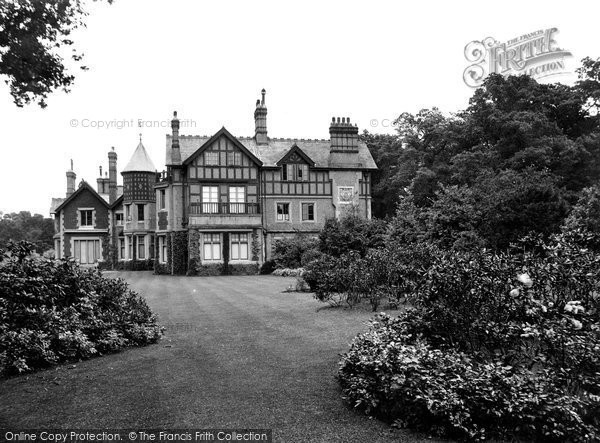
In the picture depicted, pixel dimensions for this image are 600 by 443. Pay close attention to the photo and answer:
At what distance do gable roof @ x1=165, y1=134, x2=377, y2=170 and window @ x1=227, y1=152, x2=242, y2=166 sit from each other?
122 cm

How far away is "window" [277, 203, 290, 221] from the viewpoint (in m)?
38.8

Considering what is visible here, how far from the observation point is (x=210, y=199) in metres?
36.2

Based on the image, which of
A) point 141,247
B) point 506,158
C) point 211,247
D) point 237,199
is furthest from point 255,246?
point 506,158

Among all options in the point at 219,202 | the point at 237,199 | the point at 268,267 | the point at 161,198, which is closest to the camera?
the point at 268,267

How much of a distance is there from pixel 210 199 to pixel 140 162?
9133 millimetres

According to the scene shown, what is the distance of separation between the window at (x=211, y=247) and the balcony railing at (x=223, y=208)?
5.70ft

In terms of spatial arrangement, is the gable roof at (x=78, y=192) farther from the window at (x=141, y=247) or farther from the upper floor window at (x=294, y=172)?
the upper floor window at (x=294, y=172)

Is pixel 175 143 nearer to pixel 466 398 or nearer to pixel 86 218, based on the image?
pixel 86 218

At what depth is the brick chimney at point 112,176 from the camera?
46.9 metres

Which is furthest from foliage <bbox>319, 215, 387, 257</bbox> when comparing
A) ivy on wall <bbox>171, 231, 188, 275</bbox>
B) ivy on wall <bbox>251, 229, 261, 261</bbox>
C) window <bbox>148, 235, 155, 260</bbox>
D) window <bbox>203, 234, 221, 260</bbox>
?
window <bbox>148, 235, 155, 260</bbox>

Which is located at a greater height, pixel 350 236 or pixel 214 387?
pixel 350 236

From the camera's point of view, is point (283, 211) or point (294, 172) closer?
point (283, 211)

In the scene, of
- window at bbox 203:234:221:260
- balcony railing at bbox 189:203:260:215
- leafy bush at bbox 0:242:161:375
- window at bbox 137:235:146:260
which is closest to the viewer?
leafy bush at bbox 0:242:161:375

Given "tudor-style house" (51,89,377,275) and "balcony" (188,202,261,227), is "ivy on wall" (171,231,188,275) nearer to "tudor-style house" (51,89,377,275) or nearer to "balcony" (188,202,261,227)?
"tudor-style house" (51,89,377,275)
